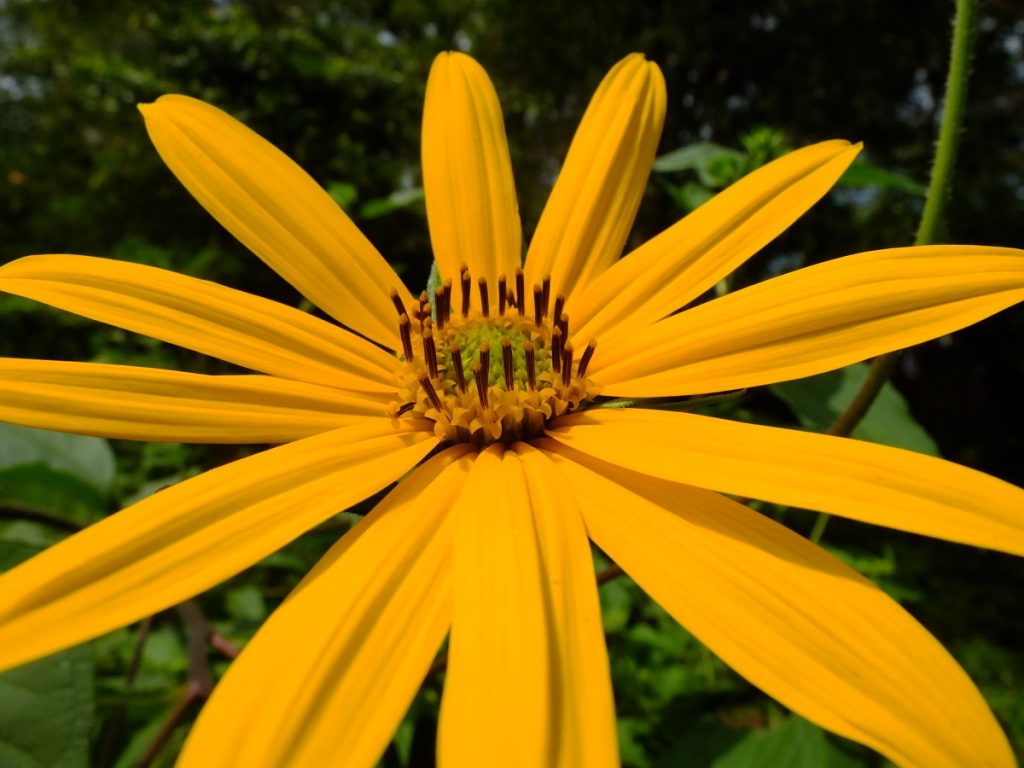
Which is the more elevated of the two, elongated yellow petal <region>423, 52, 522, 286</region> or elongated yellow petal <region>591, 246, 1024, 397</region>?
elongated yellow petal <region>423, 52, 522, 286</region>

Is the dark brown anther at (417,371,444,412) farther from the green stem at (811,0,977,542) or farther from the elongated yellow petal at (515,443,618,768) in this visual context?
the green stem at (811,0,977,542)

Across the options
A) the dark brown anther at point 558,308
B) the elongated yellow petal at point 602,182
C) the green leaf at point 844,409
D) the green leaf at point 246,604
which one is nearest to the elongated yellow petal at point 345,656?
the dark brown anther at point 558,308

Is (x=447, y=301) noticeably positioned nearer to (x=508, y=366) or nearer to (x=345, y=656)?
(x=508, y=366)

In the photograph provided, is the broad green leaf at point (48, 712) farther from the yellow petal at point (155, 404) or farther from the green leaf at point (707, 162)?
the green leaf at point (707, 162)

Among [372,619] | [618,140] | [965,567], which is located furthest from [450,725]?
[965,567]

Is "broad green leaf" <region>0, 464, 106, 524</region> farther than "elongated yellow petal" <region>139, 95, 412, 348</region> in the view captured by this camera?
Yes

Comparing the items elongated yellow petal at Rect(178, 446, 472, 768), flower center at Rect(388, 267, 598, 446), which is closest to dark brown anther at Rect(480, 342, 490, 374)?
flower center at Rect(388, 267, 598, 446)
